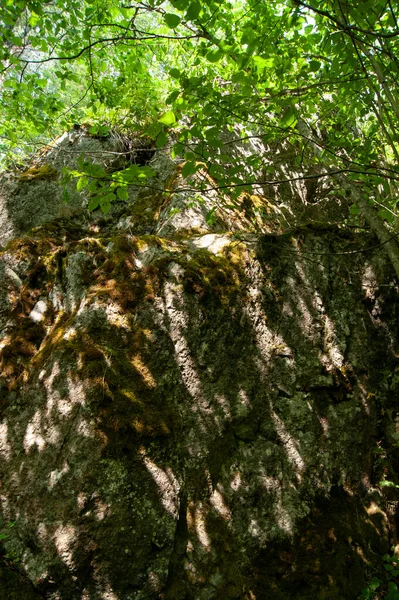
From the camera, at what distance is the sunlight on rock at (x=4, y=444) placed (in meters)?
3.50

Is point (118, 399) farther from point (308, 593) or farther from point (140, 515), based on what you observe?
point (308, 593)

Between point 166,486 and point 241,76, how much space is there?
368cm

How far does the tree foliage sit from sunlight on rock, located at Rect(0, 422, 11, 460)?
2705mm

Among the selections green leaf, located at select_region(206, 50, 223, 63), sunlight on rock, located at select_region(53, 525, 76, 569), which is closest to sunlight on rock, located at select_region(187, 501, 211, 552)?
sunlight on rock, located at select_region(53, 525, 76, 569)

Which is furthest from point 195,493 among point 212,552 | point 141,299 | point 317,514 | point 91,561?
point 141,299

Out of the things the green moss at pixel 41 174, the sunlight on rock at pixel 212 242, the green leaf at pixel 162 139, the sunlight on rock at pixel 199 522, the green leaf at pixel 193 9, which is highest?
the green moss at pixel 41 174

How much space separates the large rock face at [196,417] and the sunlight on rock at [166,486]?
2 cm

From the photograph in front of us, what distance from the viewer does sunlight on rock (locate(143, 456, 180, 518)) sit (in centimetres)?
341

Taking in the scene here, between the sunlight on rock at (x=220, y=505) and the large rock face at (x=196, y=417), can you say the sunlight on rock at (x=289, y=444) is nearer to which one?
the large rock face at (x=196, y=417)

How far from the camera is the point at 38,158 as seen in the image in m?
8.67

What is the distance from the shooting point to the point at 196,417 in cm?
387

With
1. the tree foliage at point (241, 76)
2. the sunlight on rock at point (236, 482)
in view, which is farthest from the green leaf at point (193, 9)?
the sunlight on rock at point (236, 482)

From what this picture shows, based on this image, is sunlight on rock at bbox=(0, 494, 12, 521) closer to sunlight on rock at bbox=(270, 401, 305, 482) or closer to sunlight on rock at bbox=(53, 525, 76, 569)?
sunlight on rock at bbox=(53, 525, 76, 569)

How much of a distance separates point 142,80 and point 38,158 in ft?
10.2
